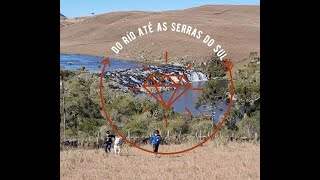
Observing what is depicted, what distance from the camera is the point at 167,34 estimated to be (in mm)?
6445

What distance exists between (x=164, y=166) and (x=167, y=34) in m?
2.41

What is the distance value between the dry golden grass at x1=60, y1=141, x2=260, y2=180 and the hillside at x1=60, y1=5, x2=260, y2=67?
1.77 m

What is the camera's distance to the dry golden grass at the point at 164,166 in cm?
724

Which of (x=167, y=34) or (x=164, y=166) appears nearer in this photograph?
(x=167, y=34)

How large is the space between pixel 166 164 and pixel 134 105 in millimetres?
6253

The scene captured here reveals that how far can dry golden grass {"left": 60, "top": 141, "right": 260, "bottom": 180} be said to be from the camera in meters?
7.24

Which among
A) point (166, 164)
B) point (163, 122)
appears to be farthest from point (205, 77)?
point (163, 122)

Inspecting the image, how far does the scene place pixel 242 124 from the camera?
14.9m

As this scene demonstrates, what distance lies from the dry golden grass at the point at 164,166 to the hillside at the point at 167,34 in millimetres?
1769

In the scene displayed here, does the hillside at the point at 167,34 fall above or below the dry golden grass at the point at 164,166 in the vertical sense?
above

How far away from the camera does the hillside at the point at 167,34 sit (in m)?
6.78

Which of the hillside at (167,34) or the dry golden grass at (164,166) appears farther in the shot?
the dry golden grass at (164,166)
